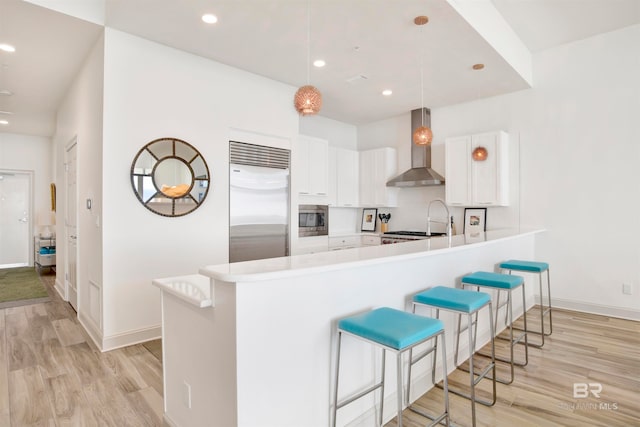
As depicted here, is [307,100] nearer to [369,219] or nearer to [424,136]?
[424,136]

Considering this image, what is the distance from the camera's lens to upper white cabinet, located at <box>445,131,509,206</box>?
467 cm

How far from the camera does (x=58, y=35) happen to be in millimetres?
3234

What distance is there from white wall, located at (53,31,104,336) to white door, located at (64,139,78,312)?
0.67ft

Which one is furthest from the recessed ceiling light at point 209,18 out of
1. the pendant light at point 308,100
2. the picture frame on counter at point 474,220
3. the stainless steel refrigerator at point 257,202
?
the picture frame on counter at point 474,220

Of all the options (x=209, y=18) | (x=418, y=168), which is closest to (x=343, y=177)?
(x=418, y=168)

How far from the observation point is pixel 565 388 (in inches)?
97.4

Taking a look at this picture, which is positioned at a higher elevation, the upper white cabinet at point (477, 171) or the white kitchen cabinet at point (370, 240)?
the upper white cabinet at point (477, 171)

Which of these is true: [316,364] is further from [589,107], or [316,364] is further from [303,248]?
[589,107]

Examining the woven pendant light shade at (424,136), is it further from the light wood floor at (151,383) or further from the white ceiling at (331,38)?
the light wood floor at (151,383)

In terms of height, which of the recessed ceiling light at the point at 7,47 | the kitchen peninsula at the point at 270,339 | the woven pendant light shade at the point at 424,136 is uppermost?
the recessed ceiling light at the point at 7,47

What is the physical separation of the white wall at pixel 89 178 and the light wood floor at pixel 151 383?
1.14 ft

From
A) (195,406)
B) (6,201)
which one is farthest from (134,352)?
(6,201)

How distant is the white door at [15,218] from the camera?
7398mm

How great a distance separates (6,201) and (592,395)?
10.1m
